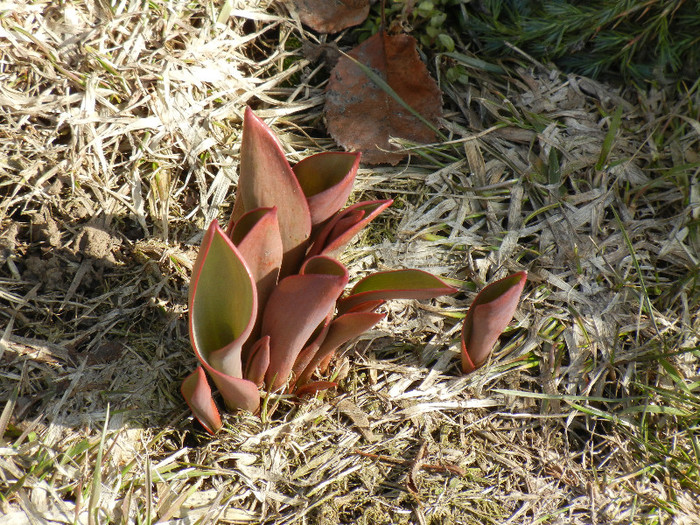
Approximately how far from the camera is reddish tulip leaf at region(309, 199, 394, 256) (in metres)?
1.33

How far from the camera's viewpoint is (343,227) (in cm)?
134

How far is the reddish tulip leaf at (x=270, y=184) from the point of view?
1.22 metres

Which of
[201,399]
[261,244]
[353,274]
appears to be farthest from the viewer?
[353,274]

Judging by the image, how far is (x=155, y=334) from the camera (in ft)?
5.48

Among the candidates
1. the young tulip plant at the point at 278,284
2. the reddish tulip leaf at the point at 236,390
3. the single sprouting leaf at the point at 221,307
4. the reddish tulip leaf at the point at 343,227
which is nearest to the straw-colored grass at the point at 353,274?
the reddish tulip leaf at the point at 236,390

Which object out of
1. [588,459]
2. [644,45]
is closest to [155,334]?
[588,459]

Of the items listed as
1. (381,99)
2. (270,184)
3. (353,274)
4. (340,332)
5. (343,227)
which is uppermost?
(270,184)

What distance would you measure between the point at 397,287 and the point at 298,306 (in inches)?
9.1

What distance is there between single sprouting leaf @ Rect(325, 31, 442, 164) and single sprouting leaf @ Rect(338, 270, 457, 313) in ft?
2.39

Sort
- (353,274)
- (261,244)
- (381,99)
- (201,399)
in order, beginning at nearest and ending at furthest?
1. (261,244)
2. (201,399)
3. (353,274)
4. (381,99)

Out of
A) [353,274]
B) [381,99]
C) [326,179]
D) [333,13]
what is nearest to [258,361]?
[326,179]

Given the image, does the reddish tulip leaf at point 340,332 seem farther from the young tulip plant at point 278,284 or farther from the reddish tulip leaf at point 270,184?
the reddish tulip leaf at point 270,184

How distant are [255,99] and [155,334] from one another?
0.89m

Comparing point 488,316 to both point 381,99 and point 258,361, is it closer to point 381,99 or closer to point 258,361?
point 258,361
